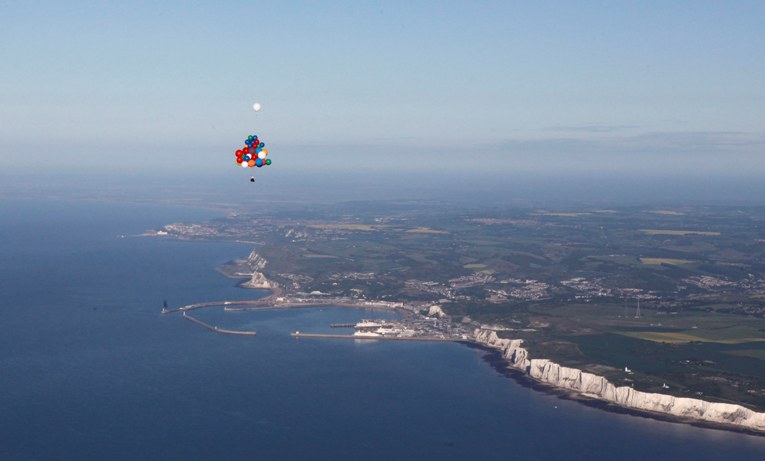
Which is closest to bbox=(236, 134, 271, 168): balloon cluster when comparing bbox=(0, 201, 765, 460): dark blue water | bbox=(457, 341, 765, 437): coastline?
bbox=(0, 201, 765, 460): dark blue water

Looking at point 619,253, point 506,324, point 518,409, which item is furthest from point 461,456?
point 619,253

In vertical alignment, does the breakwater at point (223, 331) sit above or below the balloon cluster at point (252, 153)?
below

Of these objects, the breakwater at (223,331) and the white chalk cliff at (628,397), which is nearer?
the white chalk cliff at (628,397)

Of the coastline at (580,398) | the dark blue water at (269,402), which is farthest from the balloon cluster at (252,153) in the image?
the coastline at (580,398)

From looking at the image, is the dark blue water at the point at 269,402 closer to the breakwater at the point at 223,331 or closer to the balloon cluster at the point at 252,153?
the breakwater at the point at 223,331

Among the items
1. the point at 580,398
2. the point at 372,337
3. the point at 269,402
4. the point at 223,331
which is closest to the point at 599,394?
the point at 580,398

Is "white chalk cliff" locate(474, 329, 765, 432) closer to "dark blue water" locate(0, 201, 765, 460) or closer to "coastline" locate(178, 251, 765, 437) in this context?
"coastline" locate(178, 251, 765, 437)
